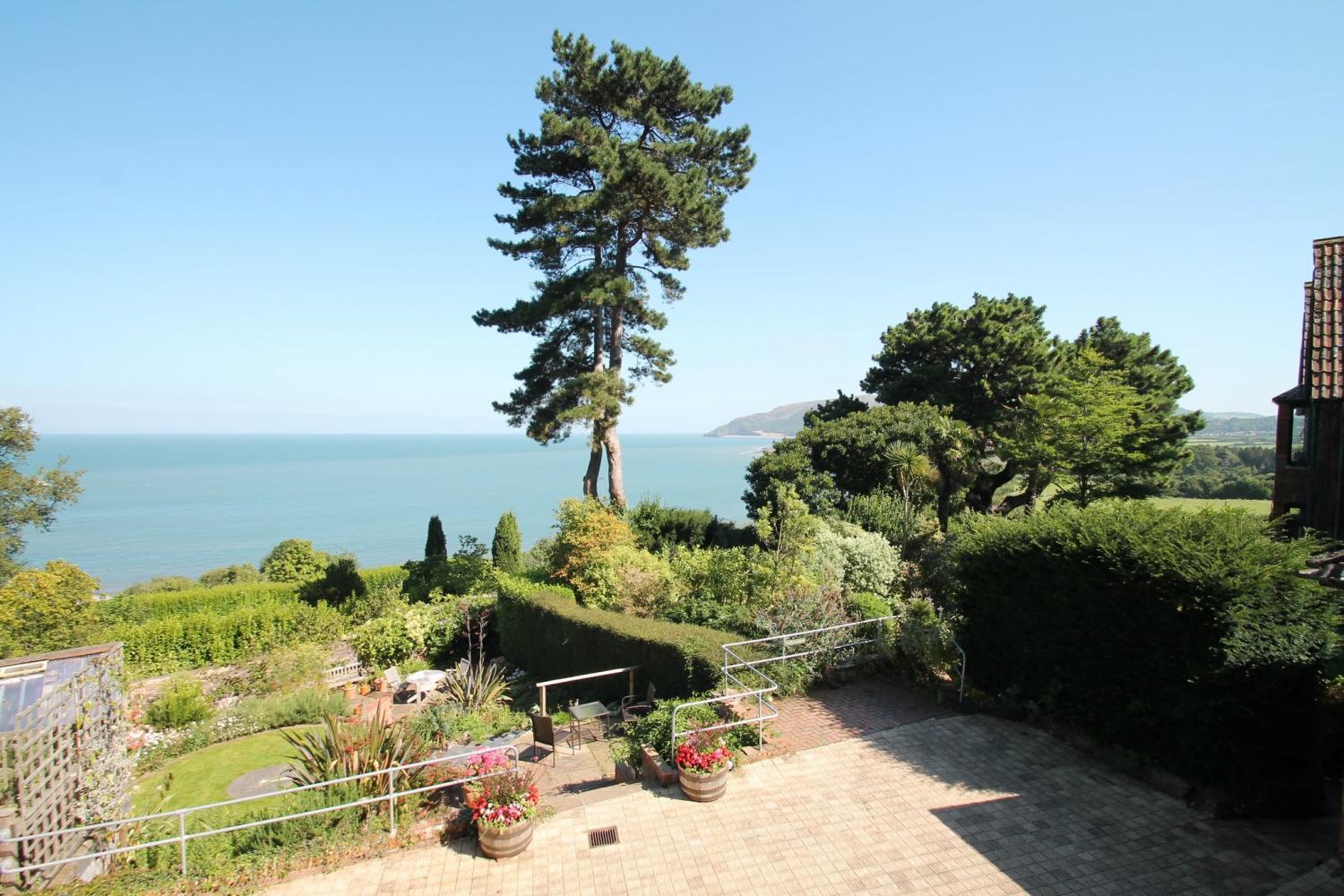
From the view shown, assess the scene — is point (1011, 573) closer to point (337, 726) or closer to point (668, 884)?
point (668, 884)

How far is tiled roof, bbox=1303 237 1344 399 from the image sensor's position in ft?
44.1

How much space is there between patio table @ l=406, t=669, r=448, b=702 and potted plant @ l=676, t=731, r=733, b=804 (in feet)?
30.2

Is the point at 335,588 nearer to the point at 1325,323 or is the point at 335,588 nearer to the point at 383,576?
the point at 383,576

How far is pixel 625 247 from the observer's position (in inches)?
990

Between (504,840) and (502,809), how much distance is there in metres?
0.28

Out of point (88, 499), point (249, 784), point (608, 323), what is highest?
point (608, 323)

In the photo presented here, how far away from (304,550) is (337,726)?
24.4m

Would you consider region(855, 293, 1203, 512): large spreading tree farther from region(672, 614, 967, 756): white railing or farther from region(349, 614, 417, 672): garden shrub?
region(349, 614, 417, 672): garden shrub

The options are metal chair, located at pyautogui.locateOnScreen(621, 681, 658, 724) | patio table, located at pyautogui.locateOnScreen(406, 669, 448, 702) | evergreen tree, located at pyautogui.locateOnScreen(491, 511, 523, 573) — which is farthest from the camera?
evergreen tree, located at pyautogui.locateOnScreen(491, 511, 523, 573)

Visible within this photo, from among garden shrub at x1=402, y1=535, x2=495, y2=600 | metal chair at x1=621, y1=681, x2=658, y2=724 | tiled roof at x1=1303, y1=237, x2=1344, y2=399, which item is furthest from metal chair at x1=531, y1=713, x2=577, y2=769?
tiled roof at x1=1303, y1=237, x2=1344, y2=399

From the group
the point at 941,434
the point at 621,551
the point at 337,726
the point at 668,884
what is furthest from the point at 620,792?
the point at 941,434

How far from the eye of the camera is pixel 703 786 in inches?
295

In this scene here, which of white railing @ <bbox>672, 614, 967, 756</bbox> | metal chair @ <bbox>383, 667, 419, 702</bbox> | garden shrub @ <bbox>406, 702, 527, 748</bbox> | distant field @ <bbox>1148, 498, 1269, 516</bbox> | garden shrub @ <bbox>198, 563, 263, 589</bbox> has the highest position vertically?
distant field @ <bbox>1148, 498, 1269, 516</bbox>

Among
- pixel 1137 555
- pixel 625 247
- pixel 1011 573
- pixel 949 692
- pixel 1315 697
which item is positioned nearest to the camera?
pixel 1315 697
